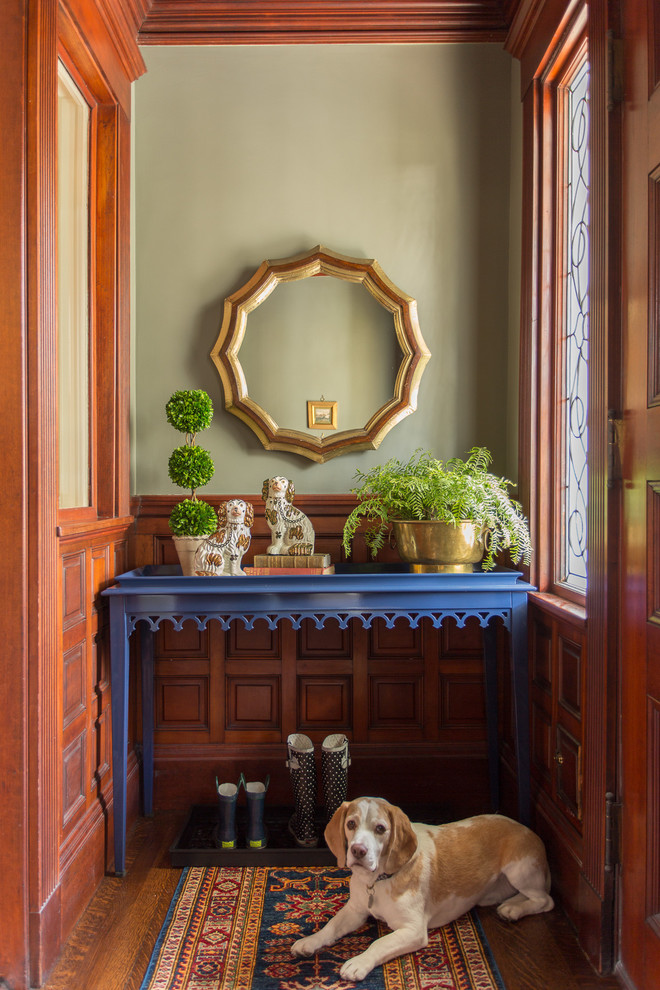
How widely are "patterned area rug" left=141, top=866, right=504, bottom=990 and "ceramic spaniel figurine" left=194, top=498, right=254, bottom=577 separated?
1001 mm

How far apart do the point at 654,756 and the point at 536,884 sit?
2.33 feet

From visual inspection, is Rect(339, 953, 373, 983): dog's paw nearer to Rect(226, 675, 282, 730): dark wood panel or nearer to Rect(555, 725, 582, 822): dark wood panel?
Rect(555, 725, 582, 822): dark wood panel

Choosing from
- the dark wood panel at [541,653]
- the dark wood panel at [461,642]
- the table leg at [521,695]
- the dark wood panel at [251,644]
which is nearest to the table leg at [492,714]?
the dark wood panel at [461,642]

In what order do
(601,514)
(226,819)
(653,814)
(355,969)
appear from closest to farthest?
(653,814) < (355,969) < (601,514) < (226,819)

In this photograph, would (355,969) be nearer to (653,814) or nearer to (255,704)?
(653,814)

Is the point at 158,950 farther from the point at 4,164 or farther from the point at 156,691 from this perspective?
the point at 4,164

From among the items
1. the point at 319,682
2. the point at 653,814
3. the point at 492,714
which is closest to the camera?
the point at 653,814

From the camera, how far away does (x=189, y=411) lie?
2666 mm

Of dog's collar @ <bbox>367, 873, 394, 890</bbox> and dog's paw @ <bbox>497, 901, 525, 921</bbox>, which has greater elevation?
dog's collar @ <bbox>367, 873, 394, 890</bbox>

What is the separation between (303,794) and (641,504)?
4.94 ft

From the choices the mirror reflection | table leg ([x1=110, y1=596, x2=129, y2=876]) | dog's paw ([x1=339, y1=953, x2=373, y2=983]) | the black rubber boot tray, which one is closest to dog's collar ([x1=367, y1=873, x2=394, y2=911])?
dog's paw ([x1=339, y1=953, x2=373, y2=983])

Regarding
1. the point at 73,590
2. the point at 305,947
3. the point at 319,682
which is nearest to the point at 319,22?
Result: the point at 73,590

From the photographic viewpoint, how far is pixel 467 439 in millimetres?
2947

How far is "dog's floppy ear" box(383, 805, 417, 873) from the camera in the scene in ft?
6.27
